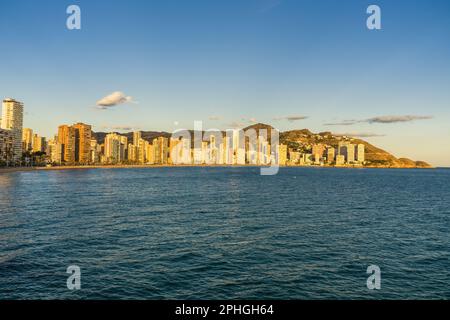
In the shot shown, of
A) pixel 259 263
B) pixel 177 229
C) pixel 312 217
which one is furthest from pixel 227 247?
pixel 312 217

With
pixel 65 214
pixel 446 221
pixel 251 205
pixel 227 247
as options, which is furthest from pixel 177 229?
pixel 446 221

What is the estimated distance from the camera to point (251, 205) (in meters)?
80.6

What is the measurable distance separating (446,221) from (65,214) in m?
68.3

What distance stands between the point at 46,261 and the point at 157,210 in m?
35.3

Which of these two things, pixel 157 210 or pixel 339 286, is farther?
pixel 157 210

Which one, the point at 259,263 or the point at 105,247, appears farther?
the point at 105,247

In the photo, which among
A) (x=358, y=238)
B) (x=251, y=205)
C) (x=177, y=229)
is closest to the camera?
(x=358, y=238)
